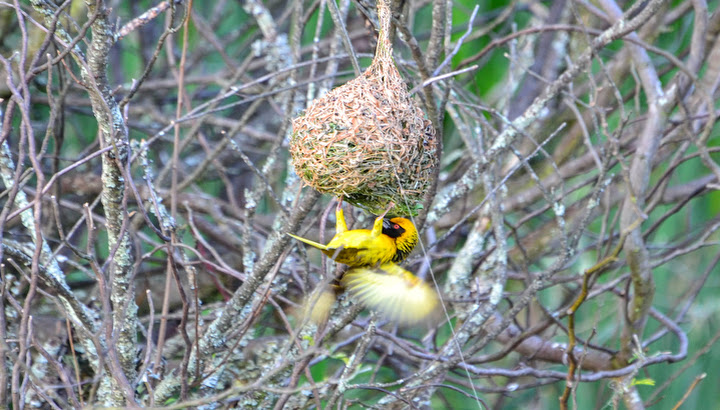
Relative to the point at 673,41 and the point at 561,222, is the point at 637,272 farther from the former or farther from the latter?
the point at 673,41

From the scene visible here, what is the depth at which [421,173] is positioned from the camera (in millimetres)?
2410

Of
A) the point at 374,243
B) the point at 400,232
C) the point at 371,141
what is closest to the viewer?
the point at 371,141

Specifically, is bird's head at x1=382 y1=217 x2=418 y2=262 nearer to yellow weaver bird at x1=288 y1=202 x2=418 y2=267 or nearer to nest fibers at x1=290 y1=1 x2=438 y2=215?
yellow weaver bird at x1=288 y1=202 x2=418 y2=267

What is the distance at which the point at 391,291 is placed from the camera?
274 centimetres

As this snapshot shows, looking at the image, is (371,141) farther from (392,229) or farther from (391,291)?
(391,291)

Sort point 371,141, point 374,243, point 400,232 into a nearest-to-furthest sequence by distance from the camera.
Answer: point 371,141 → point 374,243 → point 400,232

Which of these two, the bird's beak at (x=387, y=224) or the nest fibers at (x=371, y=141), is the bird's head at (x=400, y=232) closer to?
the bird's beak at (x=387, y=224)

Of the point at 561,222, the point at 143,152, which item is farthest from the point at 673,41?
the point at 143,152

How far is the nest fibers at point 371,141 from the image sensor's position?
2.30 m

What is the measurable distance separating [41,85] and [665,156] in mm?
3575

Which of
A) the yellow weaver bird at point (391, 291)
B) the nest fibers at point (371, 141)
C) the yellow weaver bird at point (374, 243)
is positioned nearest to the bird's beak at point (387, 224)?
the yellow weaver bird at point (374, 243)

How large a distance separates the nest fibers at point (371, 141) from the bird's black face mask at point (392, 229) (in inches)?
12.8

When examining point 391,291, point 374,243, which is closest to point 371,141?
point 374,243

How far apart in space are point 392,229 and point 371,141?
0.58 metres
